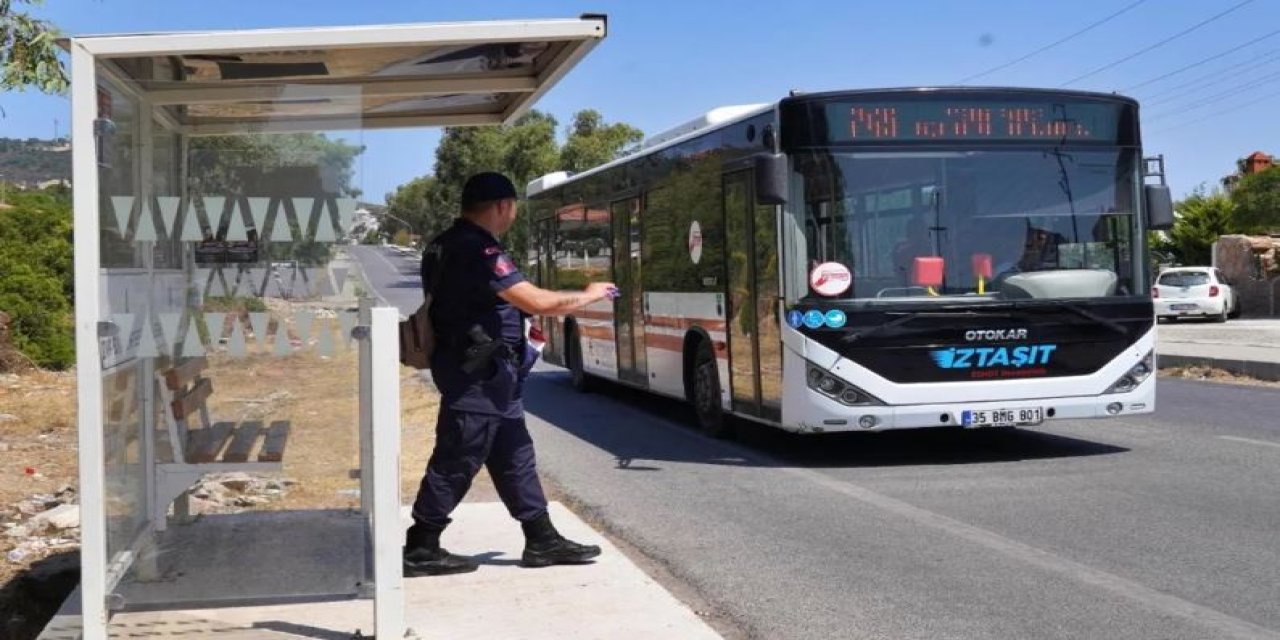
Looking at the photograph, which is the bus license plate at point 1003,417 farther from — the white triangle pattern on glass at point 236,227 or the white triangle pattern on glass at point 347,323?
the white triangle pattern on glass at point 236,227

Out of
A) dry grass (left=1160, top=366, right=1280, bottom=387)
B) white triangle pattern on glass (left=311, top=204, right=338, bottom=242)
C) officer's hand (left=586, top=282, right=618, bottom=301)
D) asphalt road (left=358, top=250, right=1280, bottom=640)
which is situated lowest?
asphalt road (left=358, top=250, right=1280, bottom=640)

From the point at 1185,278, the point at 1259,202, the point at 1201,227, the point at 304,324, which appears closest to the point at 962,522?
the point at 304,324

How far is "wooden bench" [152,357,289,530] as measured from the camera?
19.3 feet

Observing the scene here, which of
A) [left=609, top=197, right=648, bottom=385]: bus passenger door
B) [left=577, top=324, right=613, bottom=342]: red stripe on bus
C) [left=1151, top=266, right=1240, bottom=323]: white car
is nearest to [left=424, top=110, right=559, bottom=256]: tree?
[left=1151, top=266, right=1240, bottom=323]: white car

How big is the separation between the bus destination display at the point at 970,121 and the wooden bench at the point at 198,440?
5.60 m

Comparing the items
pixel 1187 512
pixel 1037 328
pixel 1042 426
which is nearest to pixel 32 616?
pixel 1187 512

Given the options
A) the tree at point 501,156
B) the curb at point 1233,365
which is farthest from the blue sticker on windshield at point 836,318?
the tree at point 501,156

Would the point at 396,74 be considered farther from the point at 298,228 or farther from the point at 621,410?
the point at 621,410

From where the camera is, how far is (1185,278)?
34344 millimetres

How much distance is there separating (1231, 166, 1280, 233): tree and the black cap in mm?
39413

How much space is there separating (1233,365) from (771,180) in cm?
1241

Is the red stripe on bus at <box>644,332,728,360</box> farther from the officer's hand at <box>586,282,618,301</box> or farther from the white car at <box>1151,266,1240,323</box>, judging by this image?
the white car at <box>1151,266,1240,323</box>

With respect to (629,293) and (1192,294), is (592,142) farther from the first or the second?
(629,293)

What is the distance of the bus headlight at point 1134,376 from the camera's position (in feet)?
34.9
